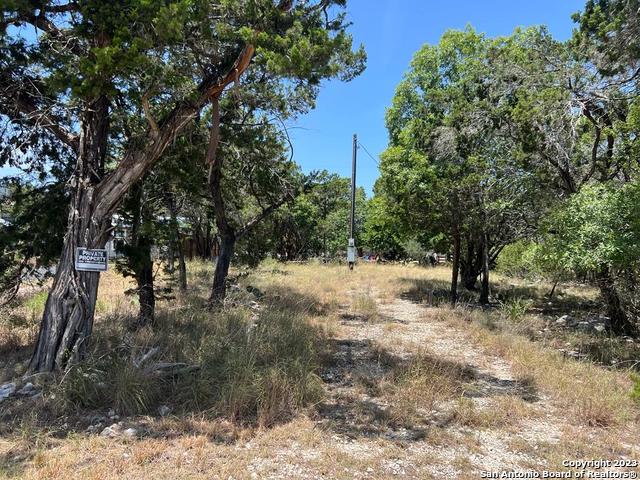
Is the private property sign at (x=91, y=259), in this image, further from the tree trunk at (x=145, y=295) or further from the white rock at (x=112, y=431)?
the white rock at (x=112, y=431)

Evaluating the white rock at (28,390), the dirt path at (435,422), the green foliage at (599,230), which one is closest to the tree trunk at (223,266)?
the dirt path at (435,422)

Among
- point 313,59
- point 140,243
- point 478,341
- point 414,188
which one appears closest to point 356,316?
point 478,341

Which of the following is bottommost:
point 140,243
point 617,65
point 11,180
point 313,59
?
→ point 140,243

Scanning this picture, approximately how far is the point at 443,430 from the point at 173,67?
16.4ft

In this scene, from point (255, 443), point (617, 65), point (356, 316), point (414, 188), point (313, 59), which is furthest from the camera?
point (414, 188)

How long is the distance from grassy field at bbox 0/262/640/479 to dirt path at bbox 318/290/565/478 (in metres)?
0.02

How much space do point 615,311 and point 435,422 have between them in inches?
251

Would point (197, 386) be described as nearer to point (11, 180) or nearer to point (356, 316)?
point (11, 180)

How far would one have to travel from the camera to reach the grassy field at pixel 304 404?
3.45 m

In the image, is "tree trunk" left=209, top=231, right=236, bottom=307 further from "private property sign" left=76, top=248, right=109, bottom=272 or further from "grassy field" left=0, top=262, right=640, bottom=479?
"private property sign" left=76, top=248, right=109, bottom=272

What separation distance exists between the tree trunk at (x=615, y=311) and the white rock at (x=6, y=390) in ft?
29.2

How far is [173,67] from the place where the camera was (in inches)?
206

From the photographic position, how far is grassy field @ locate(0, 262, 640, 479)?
345cm

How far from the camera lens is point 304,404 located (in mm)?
4602
